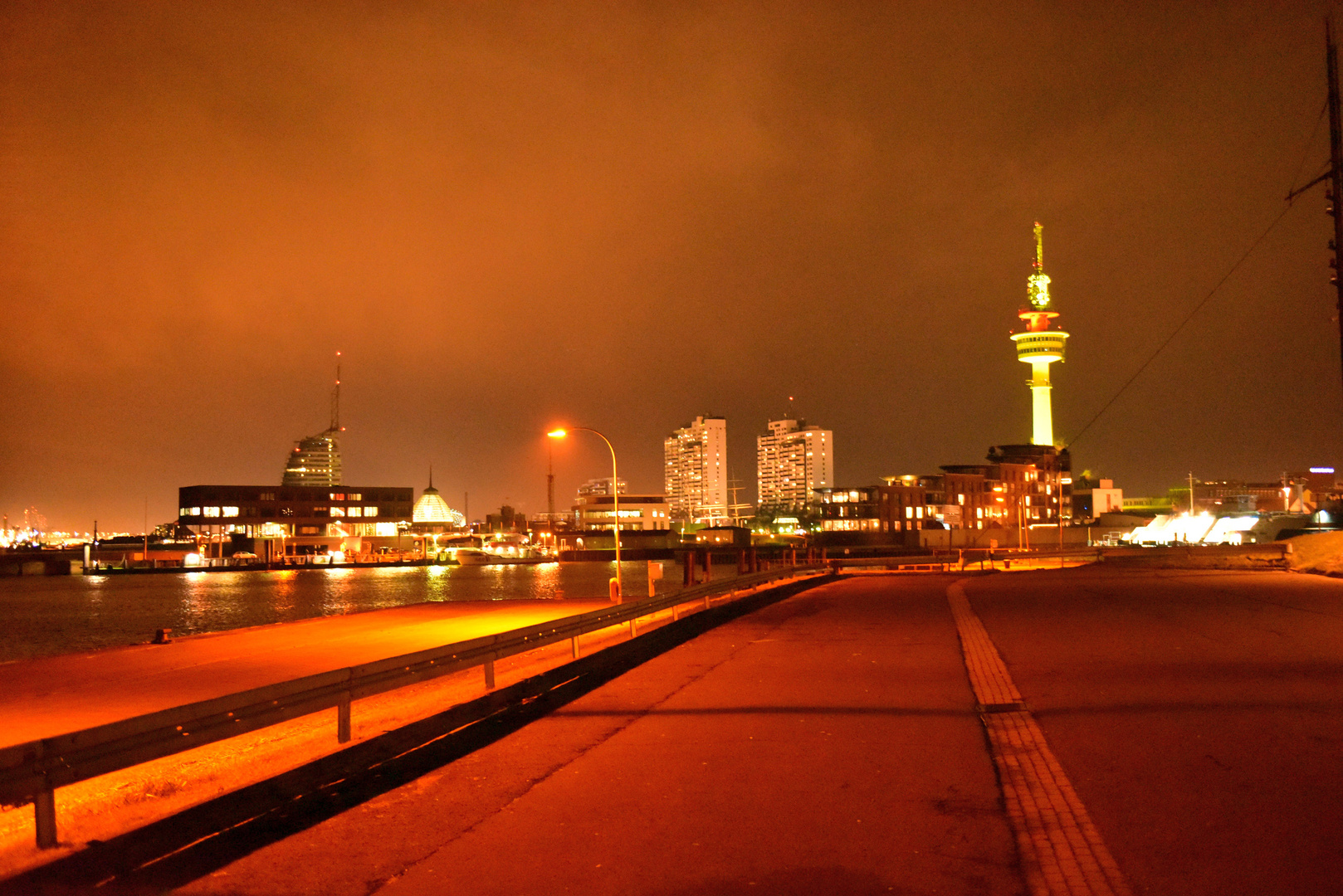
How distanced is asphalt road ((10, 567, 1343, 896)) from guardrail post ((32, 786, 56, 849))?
1.25 metres

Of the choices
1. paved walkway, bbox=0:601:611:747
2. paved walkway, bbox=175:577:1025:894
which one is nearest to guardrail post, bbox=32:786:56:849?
paved walkway, bbox=175:577:1025:894

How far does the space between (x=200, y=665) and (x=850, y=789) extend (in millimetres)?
22708

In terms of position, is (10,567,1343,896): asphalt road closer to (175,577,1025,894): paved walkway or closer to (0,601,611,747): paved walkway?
(175,577,1025,894): paved walkway

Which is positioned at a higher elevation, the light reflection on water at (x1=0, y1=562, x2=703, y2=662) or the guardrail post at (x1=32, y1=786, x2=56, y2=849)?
the guardrail post at (x1=32, y1=786, x2=56, y2=849)

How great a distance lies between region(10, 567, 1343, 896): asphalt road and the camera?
21.2 ft

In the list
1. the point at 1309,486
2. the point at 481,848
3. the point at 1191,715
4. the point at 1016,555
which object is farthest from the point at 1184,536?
the point at 481,848

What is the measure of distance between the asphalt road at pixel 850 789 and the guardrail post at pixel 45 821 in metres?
1.25

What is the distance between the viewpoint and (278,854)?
22.9 feet

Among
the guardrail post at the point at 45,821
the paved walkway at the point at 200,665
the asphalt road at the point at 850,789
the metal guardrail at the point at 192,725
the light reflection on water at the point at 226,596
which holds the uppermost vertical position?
the metal guardrail at the point at 192,725

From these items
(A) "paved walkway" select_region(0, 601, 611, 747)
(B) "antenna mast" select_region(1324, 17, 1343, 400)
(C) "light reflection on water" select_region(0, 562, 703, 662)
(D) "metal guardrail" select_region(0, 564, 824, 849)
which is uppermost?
(B) "antenna mast" select_region(1324, 17, 1343, 400)

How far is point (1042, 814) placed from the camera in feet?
25.7

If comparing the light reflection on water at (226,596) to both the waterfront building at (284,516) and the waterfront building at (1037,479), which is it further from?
the waterfront building at (1037,479)

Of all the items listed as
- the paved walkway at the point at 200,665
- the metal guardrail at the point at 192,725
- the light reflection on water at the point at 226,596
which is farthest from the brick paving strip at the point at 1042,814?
the light reflection on water at the point at 226,596

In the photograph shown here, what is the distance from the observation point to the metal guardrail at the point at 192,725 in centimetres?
665
